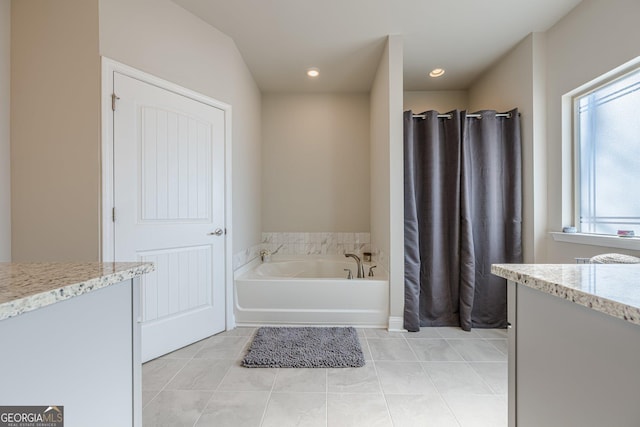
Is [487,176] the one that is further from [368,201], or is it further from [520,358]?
[520,358]

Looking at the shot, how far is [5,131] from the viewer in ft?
5.37

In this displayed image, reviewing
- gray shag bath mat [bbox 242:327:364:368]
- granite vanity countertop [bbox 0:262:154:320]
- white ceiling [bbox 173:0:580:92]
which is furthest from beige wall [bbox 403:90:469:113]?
granite vanity countertop [bbox 0:262:154:320]

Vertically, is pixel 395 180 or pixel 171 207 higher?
pixel 395 180

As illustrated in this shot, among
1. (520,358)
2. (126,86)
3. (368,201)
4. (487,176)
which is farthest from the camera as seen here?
(368,201)

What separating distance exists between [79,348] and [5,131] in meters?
1.88

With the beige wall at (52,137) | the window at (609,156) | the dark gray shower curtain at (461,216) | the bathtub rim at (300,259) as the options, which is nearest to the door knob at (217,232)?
the bathtub rim at (300,259)

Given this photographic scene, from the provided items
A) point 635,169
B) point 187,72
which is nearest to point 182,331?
Result: point 187,72

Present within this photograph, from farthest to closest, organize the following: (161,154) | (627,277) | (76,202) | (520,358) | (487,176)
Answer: (487,176)
(161,154)
(76,202)
(520,358)
(627,277)

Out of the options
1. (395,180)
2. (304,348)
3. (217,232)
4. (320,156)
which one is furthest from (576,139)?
(217,232)

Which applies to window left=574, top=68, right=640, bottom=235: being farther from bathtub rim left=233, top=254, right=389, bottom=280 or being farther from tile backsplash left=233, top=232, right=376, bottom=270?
tile backsplash left=233, top=232, right=376, bottom=270

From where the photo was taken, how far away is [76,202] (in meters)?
1.64

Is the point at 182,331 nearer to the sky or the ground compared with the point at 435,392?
nearer to the sky

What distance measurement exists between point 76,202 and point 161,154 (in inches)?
23.0

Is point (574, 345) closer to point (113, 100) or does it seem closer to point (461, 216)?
point (461, 216)
